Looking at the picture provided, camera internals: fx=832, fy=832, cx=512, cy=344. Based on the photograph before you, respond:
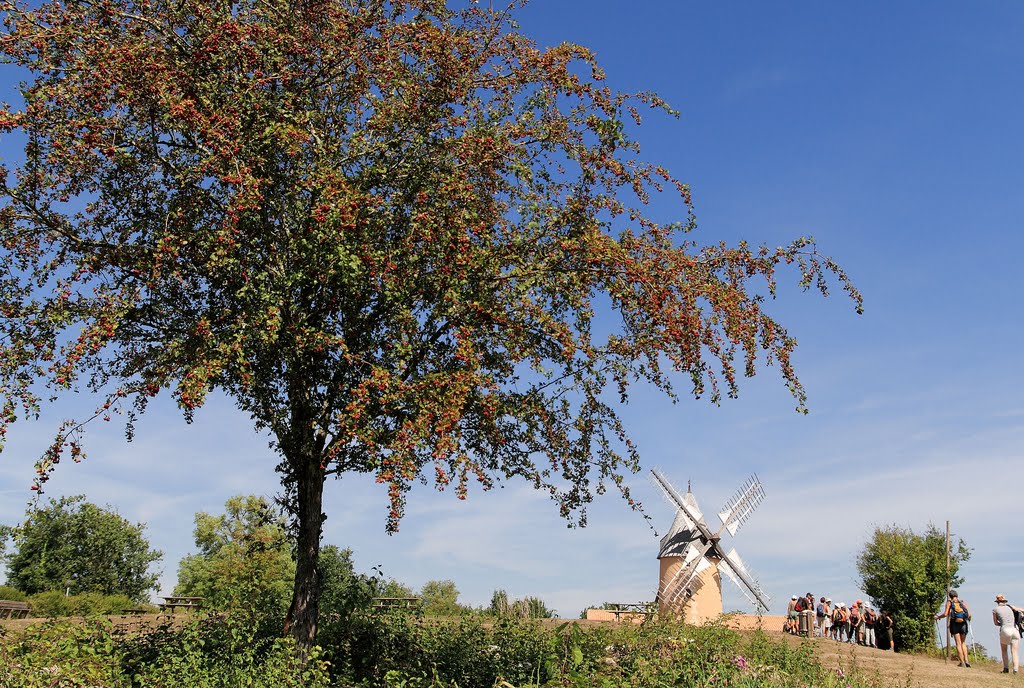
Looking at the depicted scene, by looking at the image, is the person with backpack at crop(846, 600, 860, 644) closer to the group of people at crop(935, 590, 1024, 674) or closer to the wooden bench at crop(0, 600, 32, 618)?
the group of people at crop(935, 590, 1024, 674)

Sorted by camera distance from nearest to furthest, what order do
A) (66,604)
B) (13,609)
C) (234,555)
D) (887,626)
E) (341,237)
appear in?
(341,237) < (13,609) < (887,626) < (66,604) < (234,555)

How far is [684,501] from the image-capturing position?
40812 millimetres

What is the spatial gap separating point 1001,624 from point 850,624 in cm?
823

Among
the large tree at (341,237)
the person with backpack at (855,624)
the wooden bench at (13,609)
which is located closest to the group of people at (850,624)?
the person with backpack at (855,624)

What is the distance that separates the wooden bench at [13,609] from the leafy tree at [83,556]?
3459 centimetres

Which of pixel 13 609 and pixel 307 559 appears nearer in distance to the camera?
pixel 307 559

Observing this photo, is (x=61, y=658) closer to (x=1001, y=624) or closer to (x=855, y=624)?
(x=1001, y=624)

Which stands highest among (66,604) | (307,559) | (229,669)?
(307,559)

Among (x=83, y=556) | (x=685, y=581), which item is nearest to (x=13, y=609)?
(x=685, y=581)

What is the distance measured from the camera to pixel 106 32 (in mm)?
14039

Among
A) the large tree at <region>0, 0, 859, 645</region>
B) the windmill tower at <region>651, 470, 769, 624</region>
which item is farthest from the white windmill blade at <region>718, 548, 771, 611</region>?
the large tree at <region>0, 0, 859, 645</region>

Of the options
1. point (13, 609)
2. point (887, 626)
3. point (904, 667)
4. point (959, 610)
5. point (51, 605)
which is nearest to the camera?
point (904, 667)

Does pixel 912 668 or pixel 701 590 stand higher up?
pixel 701 590

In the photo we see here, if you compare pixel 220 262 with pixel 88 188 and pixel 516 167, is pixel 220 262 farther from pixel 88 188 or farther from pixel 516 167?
pixel 516 167
